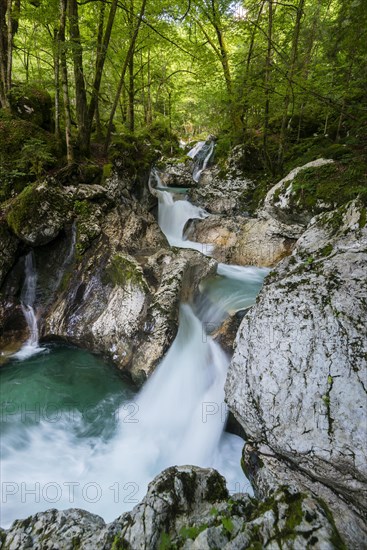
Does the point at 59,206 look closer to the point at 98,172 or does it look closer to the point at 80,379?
the point at 98,172

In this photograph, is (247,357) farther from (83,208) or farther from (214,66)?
(214,66)

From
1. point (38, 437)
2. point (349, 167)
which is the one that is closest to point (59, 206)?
point (38, 437)

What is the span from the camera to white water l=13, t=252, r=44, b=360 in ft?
19.4

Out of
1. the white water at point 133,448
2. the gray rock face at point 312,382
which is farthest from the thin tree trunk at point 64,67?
the gray rock face at point 312,382

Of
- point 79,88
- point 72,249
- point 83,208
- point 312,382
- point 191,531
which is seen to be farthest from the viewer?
point 79,88

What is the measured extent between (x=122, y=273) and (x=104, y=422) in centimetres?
289

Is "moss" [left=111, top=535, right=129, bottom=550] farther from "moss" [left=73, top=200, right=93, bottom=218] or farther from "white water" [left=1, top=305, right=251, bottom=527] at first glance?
"moss" [left=73, top=200, right=93, bottom=218]

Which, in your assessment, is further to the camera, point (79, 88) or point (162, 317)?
point (79, 88)

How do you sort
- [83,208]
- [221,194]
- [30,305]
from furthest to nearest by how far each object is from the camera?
[221,194]
[83,208]
[30,305]

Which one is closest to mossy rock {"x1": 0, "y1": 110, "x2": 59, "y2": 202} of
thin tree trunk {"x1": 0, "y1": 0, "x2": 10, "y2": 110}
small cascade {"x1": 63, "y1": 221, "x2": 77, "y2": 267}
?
thin tree trunk {"x1": 0, "y1": 0, "x2": 10, "y2": 110}

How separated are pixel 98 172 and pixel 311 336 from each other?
267 inches

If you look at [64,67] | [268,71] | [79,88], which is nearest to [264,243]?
[268,71]

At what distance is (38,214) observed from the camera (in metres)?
5.89

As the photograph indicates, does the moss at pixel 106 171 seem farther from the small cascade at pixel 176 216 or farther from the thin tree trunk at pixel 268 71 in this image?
the thin tree trunk at pixel 268 71
